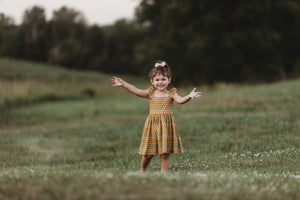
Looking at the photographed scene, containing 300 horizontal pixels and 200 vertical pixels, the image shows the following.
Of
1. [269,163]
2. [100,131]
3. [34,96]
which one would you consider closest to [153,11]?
[34,96]

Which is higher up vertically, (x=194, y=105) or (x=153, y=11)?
(x=153, y=11)

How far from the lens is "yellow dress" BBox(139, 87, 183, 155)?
6.89 metres

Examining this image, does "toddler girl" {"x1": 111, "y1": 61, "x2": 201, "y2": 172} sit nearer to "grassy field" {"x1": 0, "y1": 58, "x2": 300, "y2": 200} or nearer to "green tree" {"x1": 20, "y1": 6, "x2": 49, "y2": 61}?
"grassy field" {"x1": 0, "y1": 58, "x2": 300, "y2": 200}

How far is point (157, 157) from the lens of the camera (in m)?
10.1

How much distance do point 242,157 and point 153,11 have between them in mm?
38211

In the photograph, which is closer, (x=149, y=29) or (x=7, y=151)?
(x=7, y=151)

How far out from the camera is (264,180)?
539 cm

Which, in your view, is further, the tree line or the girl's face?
the tree line

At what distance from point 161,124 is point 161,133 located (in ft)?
0.56

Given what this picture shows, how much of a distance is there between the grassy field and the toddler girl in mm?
449

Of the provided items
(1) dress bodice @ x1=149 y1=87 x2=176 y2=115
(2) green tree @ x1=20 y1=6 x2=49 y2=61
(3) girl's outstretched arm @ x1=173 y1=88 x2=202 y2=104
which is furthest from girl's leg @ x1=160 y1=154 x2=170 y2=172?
(2) green tree @ x1=20 y1=6 x2=49 y2=61

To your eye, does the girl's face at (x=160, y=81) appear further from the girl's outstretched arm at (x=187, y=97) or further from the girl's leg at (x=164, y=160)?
the girl's leg at (x=164, y=160)

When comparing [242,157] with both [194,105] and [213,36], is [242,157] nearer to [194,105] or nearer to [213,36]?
[194,105]

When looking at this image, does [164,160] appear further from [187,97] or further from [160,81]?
[160,81]
